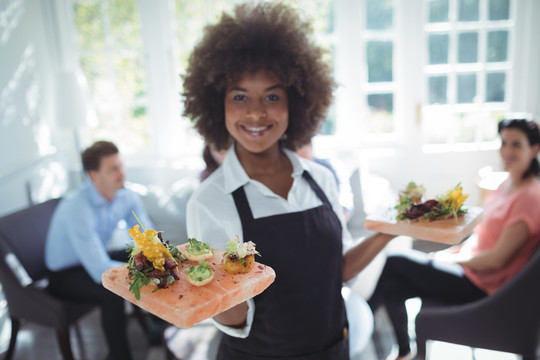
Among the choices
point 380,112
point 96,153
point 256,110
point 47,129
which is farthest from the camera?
point 380,112

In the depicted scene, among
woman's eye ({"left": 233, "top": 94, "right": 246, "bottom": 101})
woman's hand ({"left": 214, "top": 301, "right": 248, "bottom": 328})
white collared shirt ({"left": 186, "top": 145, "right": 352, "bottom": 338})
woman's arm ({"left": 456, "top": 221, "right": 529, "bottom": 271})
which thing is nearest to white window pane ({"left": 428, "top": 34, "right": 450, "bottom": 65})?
woman's arm ({"left": 456, "top": 221, "right": 529, "bottom": 271})

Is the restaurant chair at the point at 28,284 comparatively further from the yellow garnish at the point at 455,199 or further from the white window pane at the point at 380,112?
the white window pane at the point at 380,112

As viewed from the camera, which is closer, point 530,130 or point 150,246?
point 150,246

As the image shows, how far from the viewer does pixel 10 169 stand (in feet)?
8.12

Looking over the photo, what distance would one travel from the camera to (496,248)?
1678 mm

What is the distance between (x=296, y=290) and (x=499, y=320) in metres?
1.02

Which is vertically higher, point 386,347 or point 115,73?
point 115,73

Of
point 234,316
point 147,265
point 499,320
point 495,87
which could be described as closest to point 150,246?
point 147,265

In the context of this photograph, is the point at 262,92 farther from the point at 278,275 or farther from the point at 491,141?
the point at 491,141

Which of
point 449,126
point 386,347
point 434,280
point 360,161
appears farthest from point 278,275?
point 449,126

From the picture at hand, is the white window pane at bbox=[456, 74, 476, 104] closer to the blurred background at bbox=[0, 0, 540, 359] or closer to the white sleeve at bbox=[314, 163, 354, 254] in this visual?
the blurred background at bbox=[0, 0, 540, 359]

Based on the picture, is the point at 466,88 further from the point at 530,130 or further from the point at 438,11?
the point at 530,130

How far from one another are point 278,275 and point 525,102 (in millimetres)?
3123

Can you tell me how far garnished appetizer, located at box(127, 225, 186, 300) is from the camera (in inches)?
21.7
